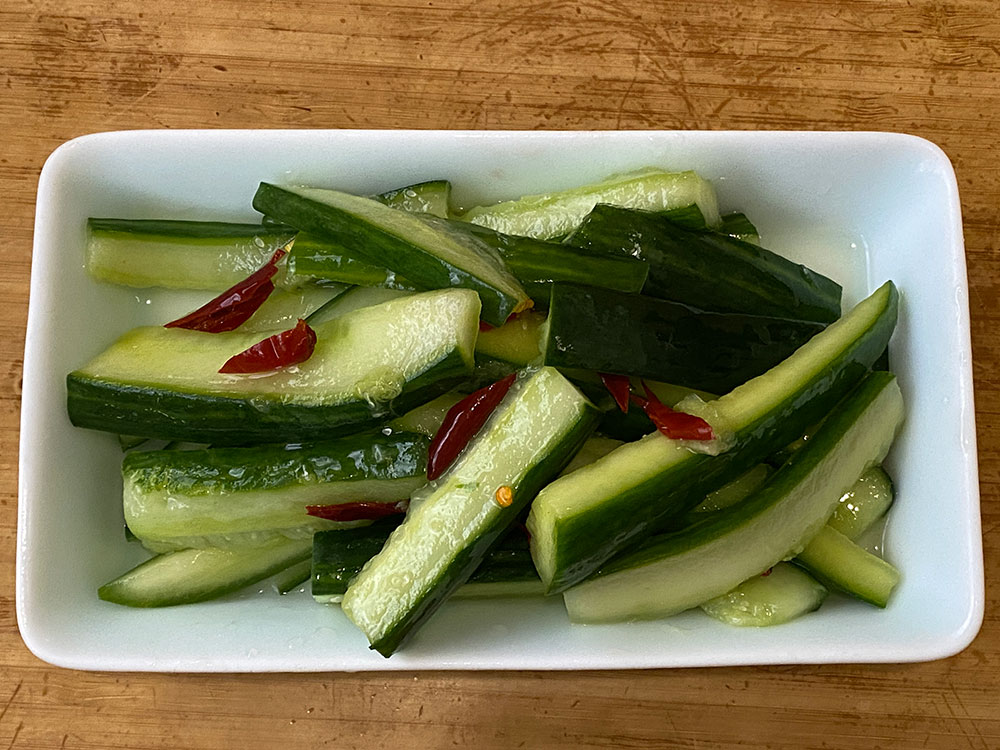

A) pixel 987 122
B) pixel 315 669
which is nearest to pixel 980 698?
pixel 987 122

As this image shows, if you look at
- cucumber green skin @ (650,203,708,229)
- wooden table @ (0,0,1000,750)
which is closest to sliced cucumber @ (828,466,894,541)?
wooden table @ (0,0,1000,750)

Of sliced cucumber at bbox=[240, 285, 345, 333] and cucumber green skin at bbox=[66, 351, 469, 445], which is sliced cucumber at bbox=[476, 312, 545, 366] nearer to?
cucumber green skin at bbox=[66, 351, 469, 445]

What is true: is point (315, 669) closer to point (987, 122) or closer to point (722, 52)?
point (722, 52)

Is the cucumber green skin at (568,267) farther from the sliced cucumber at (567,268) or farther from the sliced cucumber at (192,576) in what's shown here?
the sliced cucumber at (192,576)

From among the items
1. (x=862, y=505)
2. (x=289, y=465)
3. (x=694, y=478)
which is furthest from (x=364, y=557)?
(x=862, y=505)

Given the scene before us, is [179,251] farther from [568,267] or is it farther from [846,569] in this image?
[846,569]

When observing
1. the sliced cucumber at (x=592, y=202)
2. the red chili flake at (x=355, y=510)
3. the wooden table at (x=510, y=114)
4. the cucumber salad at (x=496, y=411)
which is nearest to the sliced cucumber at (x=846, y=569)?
the cucumber salad at (x=496, y=411)

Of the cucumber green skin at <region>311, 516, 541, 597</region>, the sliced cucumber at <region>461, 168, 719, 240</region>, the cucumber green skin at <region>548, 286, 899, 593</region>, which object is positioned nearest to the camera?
the cucumber green skin at <region>548, 286, 899, 593</region>
